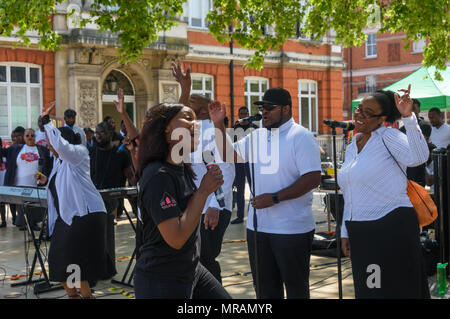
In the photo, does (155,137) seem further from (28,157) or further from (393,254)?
(28,157)

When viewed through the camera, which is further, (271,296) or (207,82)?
(207,82)

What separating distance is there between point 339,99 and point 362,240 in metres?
25.7

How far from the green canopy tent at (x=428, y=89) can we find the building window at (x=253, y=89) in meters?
12.0

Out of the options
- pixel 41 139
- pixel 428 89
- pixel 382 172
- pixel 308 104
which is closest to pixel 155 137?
pixel 382 172

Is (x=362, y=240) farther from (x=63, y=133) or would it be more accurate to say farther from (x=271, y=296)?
(x=63, y=133)

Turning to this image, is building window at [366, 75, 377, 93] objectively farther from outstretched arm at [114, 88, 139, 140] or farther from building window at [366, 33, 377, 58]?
outstretched arm at [114, 88, 139, 140]

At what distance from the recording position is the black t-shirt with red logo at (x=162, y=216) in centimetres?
317

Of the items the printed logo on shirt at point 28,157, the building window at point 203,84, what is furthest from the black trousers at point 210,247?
the building window at point 203,84

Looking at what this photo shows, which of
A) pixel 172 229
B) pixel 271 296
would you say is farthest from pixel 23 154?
pixel 172 229

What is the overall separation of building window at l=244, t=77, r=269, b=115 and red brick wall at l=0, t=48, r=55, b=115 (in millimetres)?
9070

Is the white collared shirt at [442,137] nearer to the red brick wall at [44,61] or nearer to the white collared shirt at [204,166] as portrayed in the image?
the white collared shirt at [204,166]

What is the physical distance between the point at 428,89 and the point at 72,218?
1023cm

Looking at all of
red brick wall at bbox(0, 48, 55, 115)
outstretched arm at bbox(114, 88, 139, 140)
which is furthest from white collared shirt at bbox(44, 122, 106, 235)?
red brick wall at bbox(0, 48, 55, 115)

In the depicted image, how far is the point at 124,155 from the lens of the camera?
9.86 metres
